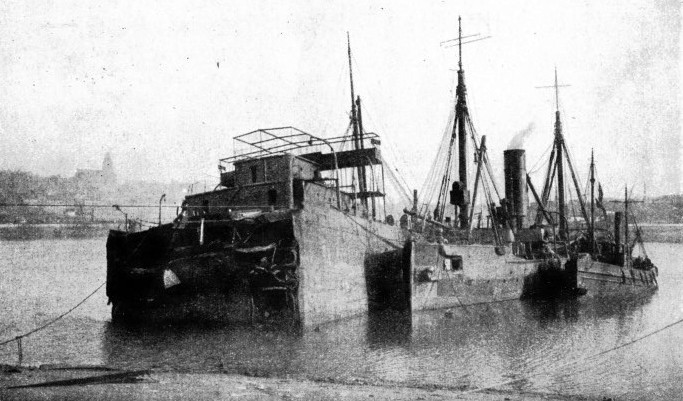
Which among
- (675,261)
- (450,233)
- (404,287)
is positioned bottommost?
(675,261)

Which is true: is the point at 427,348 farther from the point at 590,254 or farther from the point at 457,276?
the point at 590,254

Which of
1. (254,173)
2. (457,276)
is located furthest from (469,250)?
(254,173)

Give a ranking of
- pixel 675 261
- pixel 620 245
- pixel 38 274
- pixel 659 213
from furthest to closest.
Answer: pixel 659 213 → pixel 675 261 → pixel 38 274 → pixel 620 245

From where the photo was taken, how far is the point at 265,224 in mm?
16438

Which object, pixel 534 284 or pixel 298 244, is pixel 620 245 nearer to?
pixel 534 284

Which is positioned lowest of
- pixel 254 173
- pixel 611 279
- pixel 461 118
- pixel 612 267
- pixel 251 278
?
pixel 611 279

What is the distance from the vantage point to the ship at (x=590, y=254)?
1025 inches

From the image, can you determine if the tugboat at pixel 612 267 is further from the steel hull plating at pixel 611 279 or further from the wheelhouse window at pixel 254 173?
the wheelhouse window at pixel 254 173

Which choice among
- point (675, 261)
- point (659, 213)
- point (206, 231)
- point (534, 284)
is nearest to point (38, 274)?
point (206, 231)

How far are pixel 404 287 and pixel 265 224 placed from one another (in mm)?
6964

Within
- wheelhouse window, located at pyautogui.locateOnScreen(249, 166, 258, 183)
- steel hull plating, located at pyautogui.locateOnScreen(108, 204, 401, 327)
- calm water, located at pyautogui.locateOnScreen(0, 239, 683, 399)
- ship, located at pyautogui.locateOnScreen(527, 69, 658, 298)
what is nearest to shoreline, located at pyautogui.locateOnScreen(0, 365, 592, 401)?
calm water, located at pyautogui.locateOnScreen(0, 239, 683, 399)

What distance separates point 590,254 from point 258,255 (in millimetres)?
22381

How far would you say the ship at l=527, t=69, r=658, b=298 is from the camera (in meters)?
26.0

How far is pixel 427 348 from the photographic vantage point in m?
14.9
